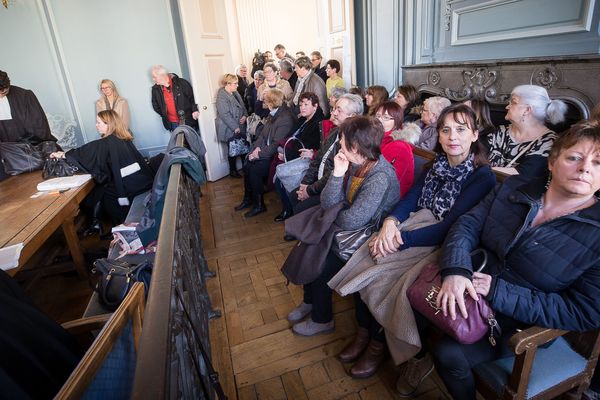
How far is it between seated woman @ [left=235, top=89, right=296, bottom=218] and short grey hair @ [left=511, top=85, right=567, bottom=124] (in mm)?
2097

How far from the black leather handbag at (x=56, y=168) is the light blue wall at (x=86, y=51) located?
236cm

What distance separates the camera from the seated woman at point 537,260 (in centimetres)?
106

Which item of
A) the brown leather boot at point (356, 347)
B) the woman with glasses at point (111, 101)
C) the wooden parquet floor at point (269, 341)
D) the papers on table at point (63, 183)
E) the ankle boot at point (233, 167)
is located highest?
the woman with glasses at point (111, 101)

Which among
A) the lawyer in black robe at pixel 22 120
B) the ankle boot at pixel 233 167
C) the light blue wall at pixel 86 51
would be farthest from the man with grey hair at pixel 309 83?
the lawyer in black robe at pixel 22 120

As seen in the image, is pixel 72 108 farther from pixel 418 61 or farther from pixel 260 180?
pixel 418 61

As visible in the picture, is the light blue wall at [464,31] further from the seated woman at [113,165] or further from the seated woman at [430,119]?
the seated woman at [113,165]

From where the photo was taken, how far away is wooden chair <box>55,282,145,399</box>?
25.8 inches

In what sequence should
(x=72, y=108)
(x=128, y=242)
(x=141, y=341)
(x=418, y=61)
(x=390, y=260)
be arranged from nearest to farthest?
(x=141, y=341) → (x=390, y=260) → (x=128, y=242) → (x=418, y=61) → (x=72, y=108)

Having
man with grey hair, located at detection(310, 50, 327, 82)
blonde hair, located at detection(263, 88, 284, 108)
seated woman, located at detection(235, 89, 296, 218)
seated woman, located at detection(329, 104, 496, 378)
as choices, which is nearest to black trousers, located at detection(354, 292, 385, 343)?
seated woman, located at detection(329, 104, 496, 378)

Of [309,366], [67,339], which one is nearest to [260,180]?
[309,366]

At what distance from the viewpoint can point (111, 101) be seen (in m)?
4.91

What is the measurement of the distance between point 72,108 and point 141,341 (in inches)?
211

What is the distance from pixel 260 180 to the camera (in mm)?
Result: 3648

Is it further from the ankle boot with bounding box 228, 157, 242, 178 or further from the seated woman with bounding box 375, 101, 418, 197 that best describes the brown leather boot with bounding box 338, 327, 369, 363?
the ankle boot with bounding box 228, 157, 242, 178
